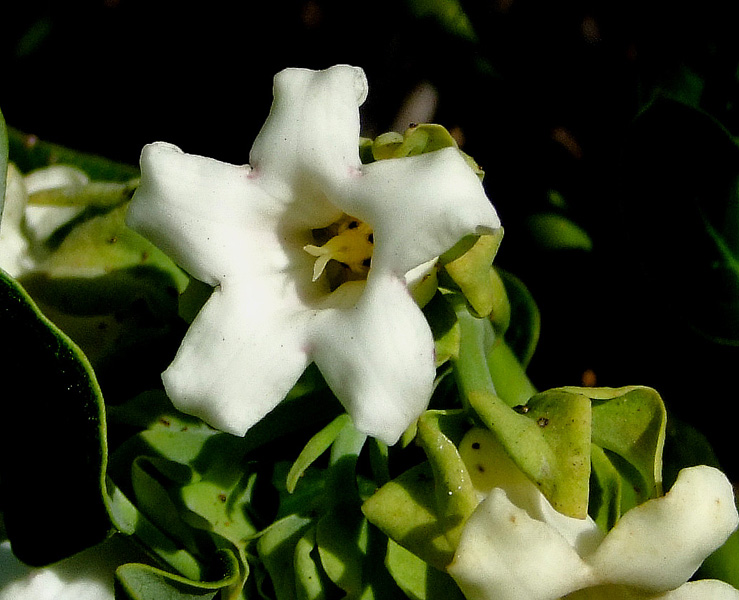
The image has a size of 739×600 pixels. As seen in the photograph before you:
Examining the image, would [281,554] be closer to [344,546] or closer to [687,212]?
[344,546]

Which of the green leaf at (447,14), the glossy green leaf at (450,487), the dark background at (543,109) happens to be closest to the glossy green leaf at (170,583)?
the glossy green leaf at (450,487)

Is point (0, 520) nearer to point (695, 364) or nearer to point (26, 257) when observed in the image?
point (26, 257)

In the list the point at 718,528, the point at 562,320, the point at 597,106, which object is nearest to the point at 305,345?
the point at 718,528

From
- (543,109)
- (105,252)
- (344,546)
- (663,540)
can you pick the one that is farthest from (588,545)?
(543,109)

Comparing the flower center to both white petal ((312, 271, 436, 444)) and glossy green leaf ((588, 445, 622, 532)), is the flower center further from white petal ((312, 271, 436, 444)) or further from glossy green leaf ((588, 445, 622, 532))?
glossy green leaf ((588, 445, 622, 532))

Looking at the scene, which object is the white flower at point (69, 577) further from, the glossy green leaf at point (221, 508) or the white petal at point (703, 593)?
the white petal at point (703, 593)

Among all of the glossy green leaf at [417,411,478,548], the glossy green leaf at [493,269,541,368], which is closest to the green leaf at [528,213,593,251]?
the glossy green leaf at [493,269,541,368]
